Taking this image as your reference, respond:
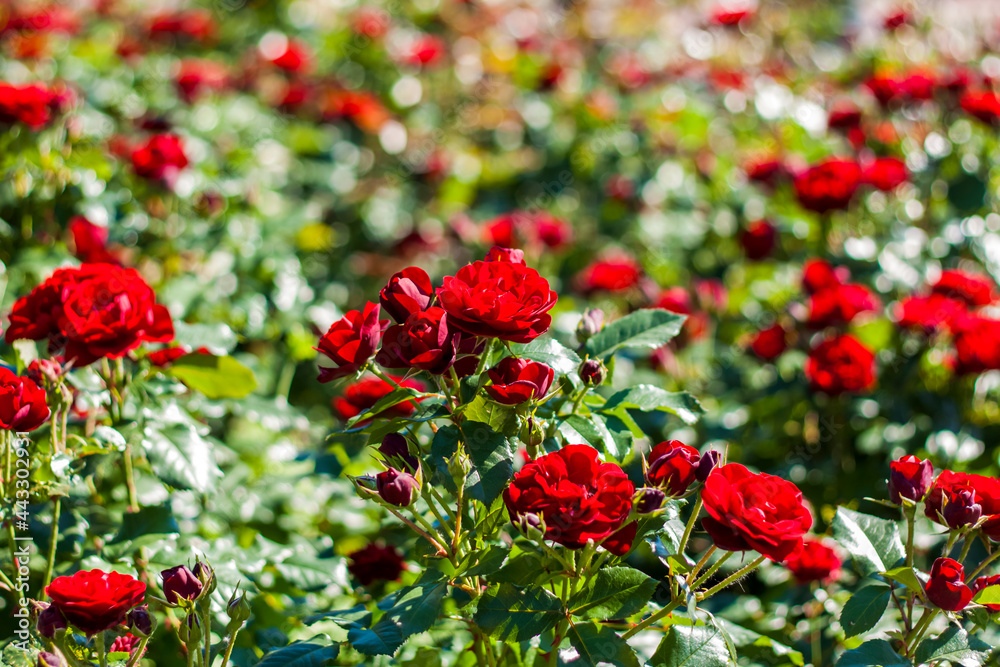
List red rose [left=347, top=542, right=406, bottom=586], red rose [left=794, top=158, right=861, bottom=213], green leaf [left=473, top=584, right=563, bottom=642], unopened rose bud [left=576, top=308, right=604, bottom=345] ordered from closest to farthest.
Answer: green leaf [left=473, top=584, right=563, bottom=642] → unopened rose bud [left=576, top=308, right=604, bottom=345] → red rose [left=347, top=542, right=406, bottom=586] → red rose [left=794, top=158, right=861, bottom=213]

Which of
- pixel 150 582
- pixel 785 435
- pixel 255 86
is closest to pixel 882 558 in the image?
pixel 785 435

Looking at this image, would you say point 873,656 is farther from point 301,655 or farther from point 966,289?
point 966,289

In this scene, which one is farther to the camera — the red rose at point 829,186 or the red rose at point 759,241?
the red rose at point 759,241

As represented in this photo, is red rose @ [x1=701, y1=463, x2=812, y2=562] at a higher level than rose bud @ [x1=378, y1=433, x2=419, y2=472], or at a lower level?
higher

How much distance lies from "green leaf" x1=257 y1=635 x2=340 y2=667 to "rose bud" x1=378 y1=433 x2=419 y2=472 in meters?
0.27

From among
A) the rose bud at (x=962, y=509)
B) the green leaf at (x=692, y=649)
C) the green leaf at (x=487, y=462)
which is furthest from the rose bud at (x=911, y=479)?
the green leaf at (x=487, y=462)

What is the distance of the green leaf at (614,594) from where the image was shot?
959mm

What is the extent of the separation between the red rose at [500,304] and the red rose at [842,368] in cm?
107

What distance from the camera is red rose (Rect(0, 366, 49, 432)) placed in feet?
3.34

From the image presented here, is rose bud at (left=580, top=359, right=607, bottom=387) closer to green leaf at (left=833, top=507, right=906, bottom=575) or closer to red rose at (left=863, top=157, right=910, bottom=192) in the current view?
green leaf at (left=833, top=507, right=906, bottom=575)

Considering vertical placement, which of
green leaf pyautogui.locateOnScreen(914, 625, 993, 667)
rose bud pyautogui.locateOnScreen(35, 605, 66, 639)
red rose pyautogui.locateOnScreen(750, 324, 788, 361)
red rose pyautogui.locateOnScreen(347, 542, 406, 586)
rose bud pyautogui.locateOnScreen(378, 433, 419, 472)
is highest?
rose bud pyautogui.locateOnScreen(378, 433, 419, 472)

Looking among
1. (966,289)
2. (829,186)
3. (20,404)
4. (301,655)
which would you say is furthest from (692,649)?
(829,186)

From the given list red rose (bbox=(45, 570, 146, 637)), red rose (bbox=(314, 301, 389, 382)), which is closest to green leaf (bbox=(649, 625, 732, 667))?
red rose (bbox=(314, 301, 389, 382))

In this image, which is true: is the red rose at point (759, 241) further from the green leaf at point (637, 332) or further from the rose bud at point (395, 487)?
the rose bud at point (395, 487)
